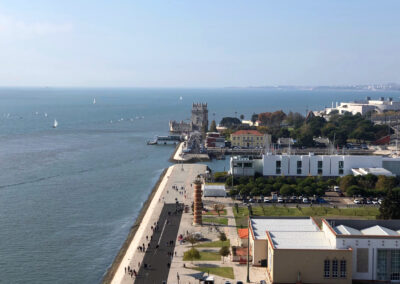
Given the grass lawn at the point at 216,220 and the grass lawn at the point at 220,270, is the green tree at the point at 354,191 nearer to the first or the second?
the grass lawn at the point at 216,220

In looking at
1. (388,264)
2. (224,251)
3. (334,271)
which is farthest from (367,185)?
(334,271)

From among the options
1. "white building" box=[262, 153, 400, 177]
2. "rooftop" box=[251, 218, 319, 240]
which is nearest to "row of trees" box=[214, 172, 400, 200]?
"white building" box=[262, 153, 400, 177]

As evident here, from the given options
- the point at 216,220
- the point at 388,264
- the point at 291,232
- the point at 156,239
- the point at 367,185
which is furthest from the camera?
the point at 367,185

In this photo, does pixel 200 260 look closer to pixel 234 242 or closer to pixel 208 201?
pixel 234 242

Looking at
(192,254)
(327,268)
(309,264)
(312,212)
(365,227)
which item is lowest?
(312,212)

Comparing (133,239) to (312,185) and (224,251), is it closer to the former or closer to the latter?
(224,251)

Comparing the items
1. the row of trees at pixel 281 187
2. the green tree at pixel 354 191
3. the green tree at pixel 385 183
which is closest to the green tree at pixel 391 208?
the green tree at pixel 354 191

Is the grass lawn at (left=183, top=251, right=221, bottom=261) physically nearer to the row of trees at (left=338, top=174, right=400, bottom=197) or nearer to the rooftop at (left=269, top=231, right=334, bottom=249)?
the rooftop at (left=269, top=231, right=334, bottom=249)
